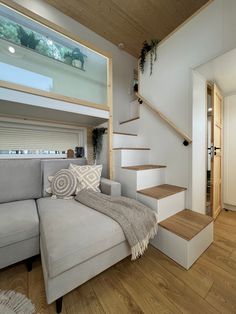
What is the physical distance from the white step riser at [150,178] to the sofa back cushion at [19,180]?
1.19 meters

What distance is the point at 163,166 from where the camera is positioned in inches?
81.4

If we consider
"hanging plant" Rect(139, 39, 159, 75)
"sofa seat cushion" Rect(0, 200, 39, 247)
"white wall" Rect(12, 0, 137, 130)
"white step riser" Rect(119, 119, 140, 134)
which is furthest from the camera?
"white wall" Rect(12, 0, 137, 130)

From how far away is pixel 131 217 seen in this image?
119 centimetres

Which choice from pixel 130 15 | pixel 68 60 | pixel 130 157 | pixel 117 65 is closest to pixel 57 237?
pixel 130 157

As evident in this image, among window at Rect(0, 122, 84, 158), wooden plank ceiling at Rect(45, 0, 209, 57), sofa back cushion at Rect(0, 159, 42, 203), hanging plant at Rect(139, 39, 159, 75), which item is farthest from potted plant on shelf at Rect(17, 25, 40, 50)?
hanging plant at Rect(139, 39, 159, 75)

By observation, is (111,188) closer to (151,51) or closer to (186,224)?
(186,224)

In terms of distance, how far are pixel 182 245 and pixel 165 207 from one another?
1.24 feet

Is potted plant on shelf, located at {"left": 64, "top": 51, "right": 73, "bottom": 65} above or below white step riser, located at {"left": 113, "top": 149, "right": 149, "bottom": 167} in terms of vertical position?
above

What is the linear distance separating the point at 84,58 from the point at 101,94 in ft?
1.65

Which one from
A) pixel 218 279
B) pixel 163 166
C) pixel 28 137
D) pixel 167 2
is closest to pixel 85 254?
pixel 218 279

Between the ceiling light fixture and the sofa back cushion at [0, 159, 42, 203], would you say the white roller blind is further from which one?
the ceiling light fixture

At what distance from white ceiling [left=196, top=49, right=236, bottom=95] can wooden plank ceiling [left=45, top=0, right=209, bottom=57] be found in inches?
59.3

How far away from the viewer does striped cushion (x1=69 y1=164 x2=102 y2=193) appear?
173 centimetres

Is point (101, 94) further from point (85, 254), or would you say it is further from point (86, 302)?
point (86, 302)
